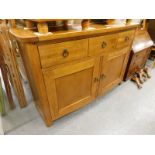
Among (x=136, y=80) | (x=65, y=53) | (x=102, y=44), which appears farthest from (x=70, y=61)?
(x=136, y=80)

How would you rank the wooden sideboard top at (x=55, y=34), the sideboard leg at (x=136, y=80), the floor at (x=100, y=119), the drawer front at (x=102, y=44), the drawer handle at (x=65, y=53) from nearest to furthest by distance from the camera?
the wooden sideboard top at (x=55, y=34), the drawer handle at (x=65, y=53), the drawer front at (x=102, y=44), the floor at (x=100, y=119), the sideboard leg at (x=136, y=80)

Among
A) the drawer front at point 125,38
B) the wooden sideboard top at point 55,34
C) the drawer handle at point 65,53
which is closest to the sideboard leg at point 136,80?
the drawer front at point 125,38

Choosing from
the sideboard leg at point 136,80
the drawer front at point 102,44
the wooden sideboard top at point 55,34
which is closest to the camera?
the wooden sideboard top at point 55,34

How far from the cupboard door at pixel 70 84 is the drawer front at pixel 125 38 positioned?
340 millimetres

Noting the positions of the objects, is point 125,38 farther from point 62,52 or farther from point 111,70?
point 62,52

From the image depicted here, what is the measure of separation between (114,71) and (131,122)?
571 millimetres

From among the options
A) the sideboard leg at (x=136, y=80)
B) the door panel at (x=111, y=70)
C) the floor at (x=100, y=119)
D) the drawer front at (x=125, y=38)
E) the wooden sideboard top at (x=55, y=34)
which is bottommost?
the floor at (x=100, y=119)

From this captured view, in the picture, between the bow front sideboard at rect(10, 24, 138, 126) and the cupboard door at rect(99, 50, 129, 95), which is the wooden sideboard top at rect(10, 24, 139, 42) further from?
the cupboard door at rect(99, 50, 129, 95)

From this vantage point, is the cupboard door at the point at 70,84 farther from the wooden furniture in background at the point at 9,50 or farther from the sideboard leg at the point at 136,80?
the sideboard leg at the point at 136,80

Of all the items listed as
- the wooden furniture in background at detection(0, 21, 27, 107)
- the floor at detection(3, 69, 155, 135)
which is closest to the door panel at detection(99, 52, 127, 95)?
the floor at detection(3, 69, 155, 135)

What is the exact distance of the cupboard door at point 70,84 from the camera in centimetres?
91

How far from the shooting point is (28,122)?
1.26m
